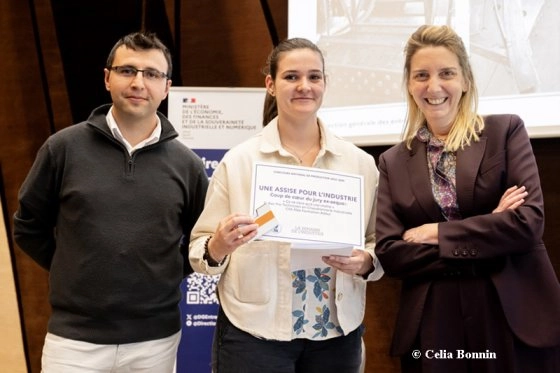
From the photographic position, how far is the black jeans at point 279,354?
1.79 metres

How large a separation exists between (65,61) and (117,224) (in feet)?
10.2

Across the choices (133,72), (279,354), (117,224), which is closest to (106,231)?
(117,224)

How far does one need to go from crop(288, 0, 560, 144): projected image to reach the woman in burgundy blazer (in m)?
1.31

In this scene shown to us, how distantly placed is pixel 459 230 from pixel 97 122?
4.77 feet

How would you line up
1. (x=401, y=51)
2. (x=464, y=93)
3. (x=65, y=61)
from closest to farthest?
1. (x=464, y=93)
2. (x=401, y=51)
3. (x=65, y=61)

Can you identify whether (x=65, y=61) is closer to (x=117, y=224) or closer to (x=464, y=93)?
(x=117, y=224)

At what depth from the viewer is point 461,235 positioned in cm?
179

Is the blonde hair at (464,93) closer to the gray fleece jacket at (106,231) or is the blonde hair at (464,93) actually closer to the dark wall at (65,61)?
the gray fleece jacket at (106,231)

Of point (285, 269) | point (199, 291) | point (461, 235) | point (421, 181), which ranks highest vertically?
point (421, 181)

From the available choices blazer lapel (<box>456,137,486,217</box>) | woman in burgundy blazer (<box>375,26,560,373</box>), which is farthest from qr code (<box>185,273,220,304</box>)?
blazer lapel (<box>456,137,486,217</box>)

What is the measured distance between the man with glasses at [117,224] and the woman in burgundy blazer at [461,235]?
85cm

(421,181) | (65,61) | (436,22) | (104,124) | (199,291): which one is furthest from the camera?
(65,61)

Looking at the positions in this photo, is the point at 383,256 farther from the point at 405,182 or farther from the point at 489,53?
the point at 489,53

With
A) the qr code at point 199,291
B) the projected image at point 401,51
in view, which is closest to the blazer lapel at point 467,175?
the projected image at point 401,51
